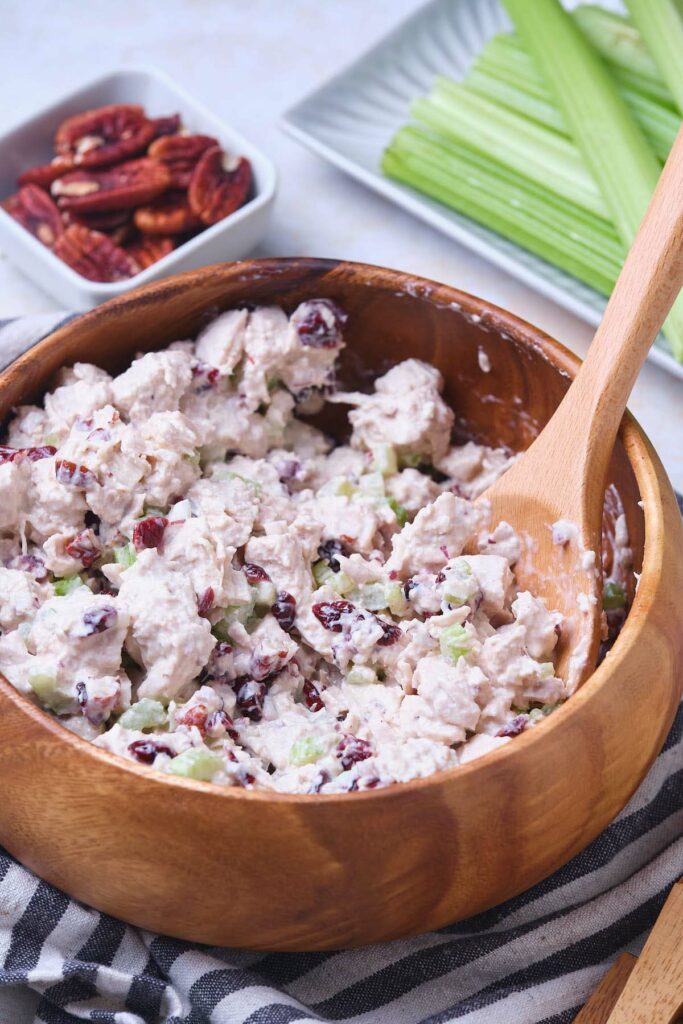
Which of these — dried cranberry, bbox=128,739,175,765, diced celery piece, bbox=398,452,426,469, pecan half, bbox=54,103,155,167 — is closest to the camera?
dried cranberry, bbox=128,739,175,765

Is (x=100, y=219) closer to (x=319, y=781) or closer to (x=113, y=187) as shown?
(x=113, y=187)

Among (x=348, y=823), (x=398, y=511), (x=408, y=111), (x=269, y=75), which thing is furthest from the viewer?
(x=269, y=75)

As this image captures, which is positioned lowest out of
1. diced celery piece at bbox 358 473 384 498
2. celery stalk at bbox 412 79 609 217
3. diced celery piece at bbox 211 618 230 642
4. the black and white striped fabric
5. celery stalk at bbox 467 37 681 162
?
the black and white striped fabric

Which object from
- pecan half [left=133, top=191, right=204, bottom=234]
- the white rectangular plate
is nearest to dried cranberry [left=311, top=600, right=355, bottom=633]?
the white rectangular plate

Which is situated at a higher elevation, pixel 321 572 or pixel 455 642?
pixel 455 642

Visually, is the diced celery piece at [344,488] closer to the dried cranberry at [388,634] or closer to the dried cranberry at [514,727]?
the dried cranberry at [388,634]

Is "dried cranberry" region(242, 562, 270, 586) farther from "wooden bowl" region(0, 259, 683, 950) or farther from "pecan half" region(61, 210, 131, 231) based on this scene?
"pecan half" region(61, 210, 131, 231)

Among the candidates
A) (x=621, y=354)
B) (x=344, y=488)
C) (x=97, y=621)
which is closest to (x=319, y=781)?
(x=97, y=621)
